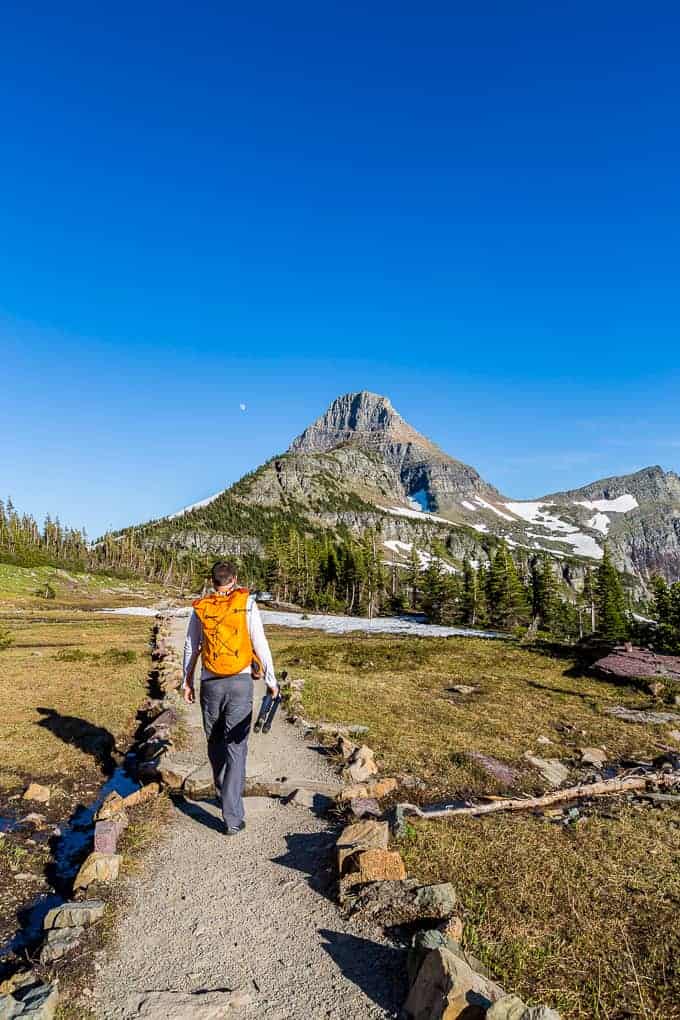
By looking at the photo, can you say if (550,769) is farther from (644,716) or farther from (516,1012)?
(516,1012)

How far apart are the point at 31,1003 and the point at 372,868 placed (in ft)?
11.9

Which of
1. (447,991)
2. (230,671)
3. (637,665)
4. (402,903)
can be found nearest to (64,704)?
(230,671)

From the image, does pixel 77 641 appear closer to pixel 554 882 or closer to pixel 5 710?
pixel 5 710

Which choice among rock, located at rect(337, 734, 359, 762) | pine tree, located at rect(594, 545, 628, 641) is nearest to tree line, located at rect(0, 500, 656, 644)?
pine tree, located at rect(594, 545, 628, 641)

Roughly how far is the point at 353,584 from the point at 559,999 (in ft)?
329

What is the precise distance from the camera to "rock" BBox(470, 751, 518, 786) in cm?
1215

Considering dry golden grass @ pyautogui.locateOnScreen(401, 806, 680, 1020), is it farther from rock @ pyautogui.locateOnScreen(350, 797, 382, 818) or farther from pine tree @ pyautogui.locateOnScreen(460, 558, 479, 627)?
pine tree @ pyautogui.locateOnScreen(460, 558, 479, 627)

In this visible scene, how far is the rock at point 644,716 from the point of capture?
1869 centimetres

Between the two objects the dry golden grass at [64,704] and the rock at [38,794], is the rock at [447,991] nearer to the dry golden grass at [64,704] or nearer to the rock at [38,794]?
the rock at [38,794]

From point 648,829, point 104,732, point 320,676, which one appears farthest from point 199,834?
point 320,676

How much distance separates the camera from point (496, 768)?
12.7m

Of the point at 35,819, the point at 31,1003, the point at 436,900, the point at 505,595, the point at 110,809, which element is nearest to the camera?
the point at 31,1003

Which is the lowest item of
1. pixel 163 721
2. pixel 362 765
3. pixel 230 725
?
pixel 163 721

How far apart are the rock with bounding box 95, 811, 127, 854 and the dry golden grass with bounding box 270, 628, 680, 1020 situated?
13.1 ft
